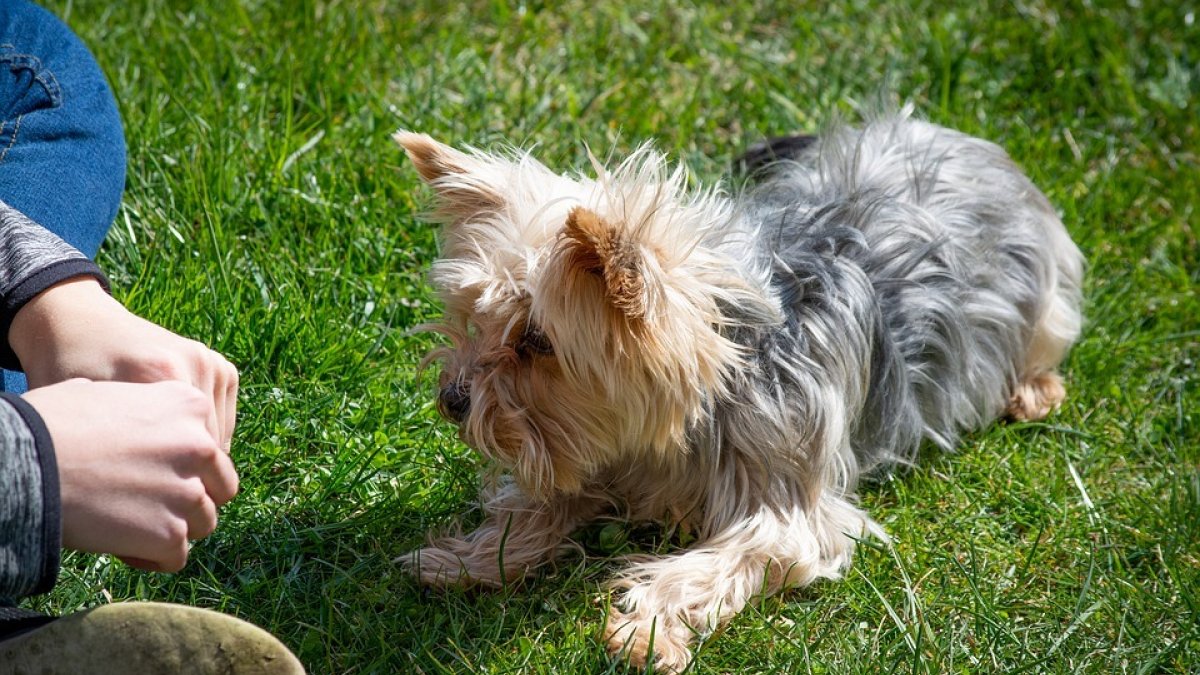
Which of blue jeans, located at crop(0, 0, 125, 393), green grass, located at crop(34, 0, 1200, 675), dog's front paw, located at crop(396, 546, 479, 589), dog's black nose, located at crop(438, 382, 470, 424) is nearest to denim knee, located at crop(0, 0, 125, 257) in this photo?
blue jeans, located at crop(0, 0, 125, 393)

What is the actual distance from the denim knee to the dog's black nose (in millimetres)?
1101

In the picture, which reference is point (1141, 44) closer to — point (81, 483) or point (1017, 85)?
point (1017, 85)

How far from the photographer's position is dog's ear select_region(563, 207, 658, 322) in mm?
2213

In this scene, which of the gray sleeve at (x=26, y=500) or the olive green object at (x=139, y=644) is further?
the olive green object at (x=139, y=644)

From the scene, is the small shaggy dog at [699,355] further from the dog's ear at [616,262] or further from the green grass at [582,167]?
the green grass at [582,167]

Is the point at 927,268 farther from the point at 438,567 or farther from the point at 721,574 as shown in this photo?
the point at 438,567

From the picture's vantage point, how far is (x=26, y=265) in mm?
1950

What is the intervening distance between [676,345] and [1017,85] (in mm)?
3206

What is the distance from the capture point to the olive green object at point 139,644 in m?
1.72

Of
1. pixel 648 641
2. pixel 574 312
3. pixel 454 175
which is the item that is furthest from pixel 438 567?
pixel 454 175

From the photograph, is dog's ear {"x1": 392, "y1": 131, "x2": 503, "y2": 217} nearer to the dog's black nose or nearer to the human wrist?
the dog's black nose

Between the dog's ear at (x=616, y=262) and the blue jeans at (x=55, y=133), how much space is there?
1402mm

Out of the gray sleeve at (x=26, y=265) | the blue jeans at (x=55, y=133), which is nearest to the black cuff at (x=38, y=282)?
the gray sleeve at (x=26, y=265)

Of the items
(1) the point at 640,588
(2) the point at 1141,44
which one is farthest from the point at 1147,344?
(1) the point at 640,588
